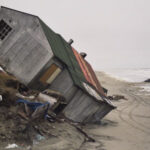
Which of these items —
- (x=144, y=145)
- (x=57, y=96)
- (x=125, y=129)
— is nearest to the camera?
(x=144, y=145)

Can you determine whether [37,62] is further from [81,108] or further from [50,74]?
[81,108]

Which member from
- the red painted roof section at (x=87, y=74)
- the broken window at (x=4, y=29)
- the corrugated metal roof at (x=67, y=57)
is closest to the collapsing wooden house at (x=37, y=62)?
the broken window at (x=4, y=29)

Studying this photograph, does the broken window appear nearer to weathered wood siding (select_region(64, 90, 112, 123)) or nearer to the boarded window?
the boarded window

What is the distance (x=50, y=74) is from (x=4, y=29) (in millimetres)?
5713

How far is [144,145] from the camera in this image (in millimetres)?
15281

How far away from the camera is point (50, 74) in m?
18.0

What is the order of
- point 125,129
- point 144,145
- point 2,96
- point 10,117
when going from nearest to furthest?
point 10,117 < point 2,96 < point 144,145 < point 125,129

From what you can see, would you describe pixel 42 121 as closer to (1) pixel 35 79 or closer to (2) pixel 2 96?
(2) pixel 2 96

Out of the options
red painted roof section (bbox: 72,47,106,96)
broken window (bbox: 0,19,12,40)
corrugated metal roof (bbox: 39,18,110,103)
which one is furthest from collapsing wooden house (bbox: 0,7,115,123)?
red painted roof section (bbox: 72,47,106,96)

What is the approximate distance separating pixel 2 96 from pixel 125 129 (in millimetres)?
12360

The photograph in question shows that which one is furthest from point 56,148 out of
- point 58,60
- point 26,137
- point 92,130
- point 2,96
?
point 58,60

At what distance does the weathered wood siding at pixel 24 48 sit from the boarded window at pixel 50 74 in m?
0.73

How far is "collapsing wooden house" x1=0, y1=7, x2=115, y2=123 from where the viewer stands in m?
17.5

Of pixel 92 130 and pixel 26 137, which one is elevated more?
pixel 92 130
